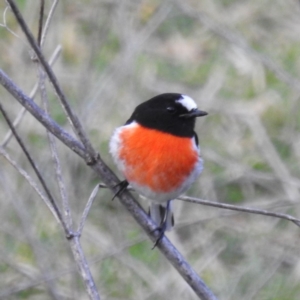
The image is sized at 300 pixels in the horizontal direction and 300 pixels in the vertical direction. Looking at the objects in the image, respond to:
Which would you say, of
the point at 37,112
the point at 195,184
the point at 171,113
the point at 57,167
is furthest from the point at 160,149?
the point at 195,184

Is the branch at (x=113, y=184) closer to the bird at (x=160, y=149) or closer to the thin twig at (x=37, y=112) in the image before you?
the thin twig at (x=37, y=112)

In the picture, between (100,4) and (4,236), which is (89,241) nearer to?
(4,236)

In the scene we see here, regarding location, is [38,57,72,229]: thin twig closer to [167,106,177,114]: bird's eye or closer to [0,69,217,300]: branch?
[0,69,217,300]: branch

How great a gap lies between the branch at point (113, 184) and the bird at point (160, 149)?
0.59m

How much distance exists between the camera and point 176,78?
7.57m

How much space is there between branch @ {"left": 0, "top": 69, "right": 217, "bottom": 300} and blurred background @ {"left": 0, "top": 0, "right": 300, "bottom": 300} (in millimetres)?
1134

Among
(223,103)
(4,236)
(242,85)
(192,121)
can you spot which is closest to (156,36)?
(242,85)

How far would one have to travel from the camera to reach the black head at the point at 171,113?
3508mm

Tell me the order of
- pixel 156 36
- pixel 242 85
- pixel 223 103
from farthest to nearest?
pixel 156 36 < pixel 242 85 < pixel 223 103

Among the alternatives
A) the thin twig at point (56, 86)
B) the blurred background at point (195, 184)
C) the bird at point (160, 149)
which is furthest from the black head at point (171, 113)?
the thin twig at point (56, 86)

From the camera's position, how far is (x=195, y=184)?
6.06 metres

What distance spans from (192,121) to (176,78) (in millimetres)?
4007

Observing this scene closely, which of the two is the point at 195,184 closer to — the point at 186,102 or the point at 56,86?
the point at 186,102

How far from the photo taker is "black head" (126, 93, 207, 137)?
11.5 ft
